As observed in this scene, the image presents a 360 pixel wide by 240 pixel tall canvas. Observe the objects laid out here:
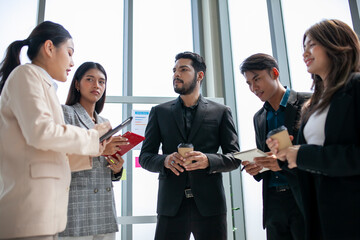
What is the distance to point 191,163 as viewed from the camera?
1.81 metres

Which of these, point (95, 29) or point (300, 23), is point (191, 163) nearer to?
point (300, 23)

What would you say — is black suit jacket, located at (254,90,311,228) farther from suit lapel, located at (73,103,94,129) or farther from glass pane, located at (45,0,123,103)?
glass pane, located at (45,0,123,103)

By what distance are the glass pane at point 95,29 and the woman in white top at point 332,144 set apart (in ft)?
8.20

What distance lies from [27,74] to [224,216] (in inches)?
55.2

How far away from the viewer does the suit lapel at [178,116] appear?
6.75ft

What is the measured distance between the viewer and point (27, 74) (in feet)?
3.80

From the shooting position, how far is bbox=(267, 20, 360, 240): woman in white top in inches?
43.0

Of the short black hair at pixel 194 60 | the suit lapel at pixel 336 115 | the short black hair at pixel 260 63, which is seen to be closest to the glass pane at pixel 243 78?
the short black hair at pixel 194 60

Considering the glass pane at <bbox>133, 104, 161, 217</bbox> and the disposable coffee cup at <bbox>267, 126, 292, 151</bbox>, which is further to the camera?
the glass pane at <bbox>133, 104, 161, 217</bbox>

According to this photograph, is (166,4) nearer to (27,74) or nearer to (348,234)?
(27,74)

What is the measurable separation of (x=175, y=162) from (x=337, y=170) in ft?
3.14

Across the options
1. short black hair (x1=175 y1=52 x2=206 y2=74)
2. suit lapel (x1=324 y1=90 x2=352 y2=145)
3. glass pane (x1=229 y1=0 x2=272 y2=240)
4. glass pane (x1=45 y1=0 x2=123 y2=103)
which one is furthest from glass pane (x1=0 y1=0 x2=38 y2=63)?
suit lapel (x1=324 y1=90 x2=352 y2=145)

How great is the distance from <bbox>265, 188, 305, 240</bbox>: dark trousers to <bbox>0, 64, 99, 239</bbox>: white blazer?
1.17 m

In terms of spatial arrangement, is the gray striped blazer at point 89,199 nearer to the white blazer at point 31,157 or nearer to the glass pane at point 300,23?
the white blazer at point 31,157
